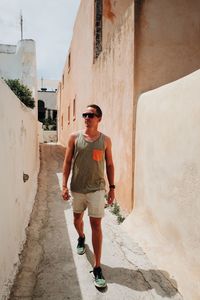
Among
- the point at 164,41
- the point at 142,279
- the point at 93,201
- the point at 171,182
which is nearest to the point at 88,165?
the point at 93,201

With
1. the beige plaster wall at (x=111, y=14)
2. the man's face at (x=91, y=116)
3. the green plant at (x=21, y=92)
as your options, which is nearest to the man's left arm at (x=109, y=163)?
the man's face at (x=91, y=116)

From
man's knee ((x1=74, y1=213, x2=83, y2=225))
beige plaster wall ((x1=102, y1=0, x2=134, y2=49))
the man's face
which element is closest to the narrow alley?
man's knee ((x1=74, y1=213, x2=83, y2=225))

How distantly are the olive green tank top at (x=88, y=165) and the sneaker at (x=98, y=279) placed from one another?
849 mm

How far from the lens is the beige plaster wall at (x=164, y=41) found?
558 centimetres

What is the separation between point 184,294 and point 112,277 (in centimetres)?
82

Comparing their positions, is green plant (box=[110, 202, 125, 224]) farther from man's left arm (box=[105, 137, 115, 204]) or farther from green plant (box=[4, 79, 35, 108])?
green plant (box=[4, 79, 35, 108])

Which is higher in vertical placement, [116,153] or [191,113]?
[191,113]

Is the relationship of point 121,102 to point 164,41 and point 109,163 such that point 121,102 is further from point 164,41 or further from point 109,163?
point 109,163

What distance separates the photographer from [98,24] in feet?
33.2

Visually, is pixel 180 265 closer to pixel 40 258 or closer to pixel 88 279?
pixel 88 279

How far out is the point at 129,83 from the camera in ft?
19.1

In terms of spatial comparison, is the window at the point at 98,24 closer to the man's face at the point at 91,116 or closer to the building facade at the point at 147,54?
the building facade at the point at 147,54

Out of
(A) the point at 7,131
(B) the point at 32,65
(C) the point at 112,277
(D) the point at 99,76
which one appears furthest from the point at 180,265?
(B) the point at 32,65

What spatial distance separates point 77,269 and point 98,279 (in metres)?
0.45
